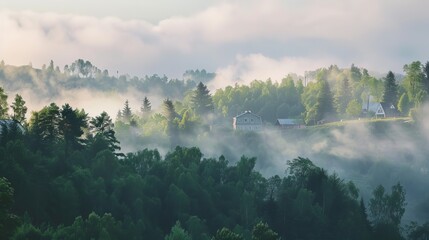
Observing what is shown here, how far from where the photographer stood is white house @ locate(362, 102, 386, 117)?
179 m

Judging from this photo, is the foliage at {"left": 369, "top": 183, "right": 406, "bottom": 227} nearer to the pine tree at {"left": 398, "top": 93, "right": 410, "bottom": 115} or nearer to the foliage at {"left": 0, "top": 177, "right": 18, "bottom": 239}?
the pine tree at {"left": 398, "top": 93, "right": 410, "bottom": 115}

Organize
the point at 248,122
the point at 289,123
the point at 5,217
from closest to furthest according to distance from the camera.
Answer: the point at 5,217
the point at 248,122
the point at 289,123

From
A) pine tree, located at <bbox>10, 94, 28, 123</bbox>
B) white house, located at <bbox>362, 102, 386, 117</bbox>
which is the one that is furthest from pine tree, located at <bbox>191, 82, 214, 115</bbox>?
pine tree, located at <bbox>10, 94, 28, 123</bbox>

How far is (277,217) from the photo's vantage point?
101250 millimetres

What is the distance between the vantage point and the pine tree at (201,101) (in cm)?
18950

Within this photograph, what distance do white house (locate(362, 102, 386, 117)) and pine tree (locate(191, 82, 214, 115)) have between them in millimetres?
41006

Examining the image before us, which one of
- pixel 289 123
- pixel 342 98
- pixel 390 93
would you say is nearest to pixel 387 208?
pixel 390 93

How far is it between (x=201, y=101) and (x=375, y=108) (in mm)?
44981

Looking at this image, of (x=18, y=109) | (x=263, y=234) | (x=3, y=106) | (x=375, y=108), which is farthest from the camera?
(x=375, y=108)

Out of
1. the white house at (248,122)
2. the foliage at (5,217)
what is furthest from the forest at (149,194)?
the white house at (248,122)

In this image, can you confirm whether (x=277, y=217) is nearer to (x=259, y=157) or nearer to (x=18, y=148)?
(x=18, y=148)

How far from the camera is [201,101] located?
19062 cm

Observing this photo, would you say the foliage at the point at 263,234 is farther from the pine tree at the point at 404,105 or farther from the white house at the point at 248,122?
the white house at the point at 248,122

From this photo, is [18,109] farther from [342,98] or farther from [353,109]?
[342,98]
